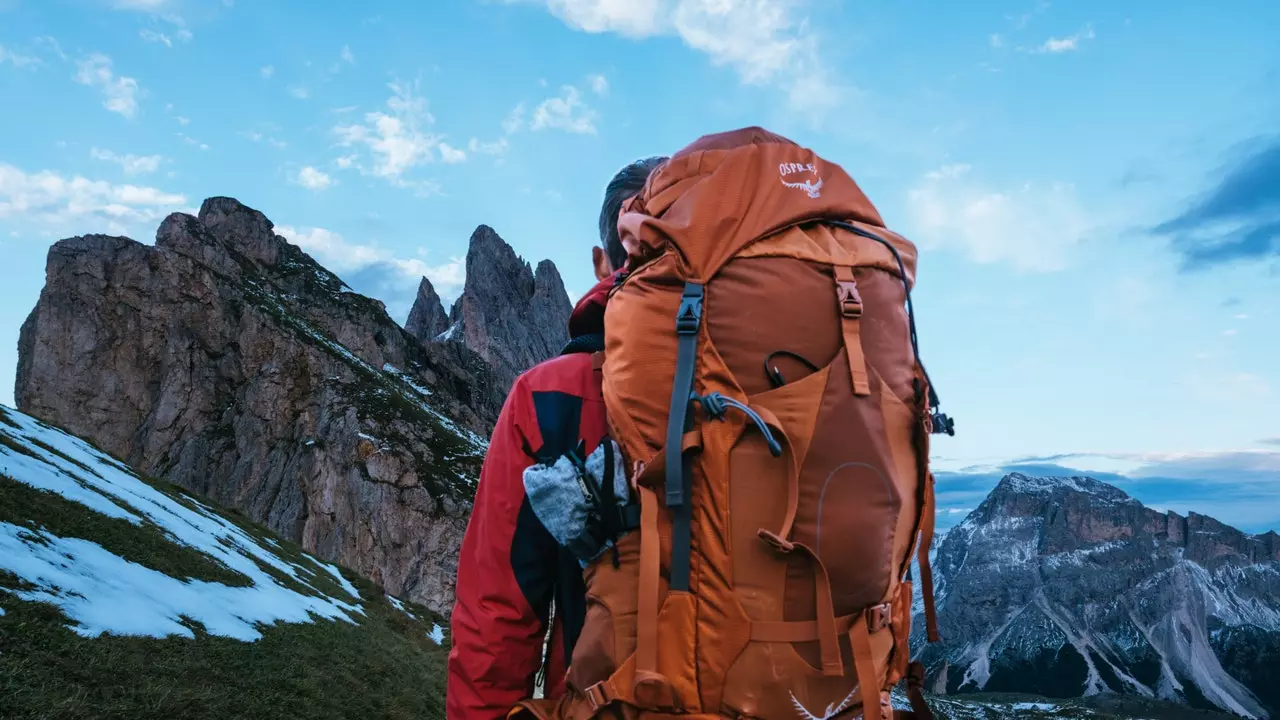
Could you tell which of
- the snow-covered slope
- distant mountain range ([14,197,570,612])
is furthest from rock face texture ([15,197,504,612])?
the snow-covered slope

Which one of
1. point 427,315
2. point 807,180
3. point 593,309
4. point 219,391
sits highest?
point 427,315

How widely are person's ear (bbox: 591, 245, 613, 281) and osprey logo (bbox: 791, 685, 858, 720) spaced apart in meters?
2.42

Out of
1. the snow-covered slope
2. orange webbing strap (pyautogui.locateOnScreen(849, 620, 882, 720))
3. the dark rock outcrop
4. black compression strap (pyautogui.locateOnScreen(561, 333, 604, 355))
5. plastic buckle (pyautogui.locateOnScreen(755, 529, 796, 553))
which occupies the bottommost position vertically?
the snow-covered slope

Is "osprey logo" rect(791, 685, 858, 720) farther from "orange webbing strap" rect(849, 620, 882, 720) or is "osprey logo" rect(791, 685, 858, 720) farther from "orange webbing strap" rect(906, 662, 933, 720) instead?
"orange webbing strap" rect(906, 662, 933, 720)

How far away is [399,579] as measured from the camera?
6347 centimetres

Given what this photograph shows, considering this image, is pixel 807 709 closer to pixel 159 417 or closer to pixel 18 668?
pixel 18 668

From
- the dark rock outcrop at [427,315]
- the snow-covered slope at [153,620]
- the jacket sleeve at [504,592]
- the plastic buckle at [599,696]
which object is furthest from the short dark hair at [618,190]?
the dark rock outcrop at [427,315]

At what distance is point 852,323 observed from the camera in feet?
9.80

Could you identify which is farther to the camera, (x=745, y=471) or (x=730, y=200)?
(x=730, y=200)

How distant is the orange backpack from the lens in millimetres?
2846

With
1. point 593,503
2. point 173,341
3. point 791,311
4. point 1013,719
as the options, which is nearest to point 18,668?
point 593,503

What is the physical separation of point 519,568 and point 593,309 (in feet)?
4.49

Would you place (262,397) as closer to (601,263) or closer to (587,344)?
(601,263)

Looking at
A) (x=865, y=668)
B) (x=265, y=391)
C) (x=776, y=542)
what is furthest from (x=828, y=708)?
(x=265, y=391)
